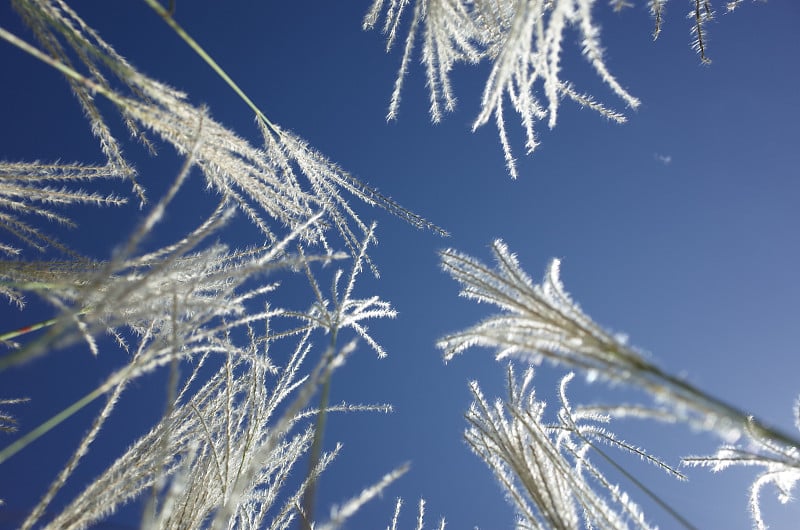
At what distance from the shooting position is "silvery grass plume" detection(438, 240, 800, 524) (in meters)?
0.44

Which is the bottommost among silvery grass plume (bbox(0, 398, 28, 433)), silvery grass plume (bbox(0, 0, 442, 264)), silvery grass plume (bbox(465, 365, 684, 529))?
silvery grass plume (bbox(0, 398, 28, 433))

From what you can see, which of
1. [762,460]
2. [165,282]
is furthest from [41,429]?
[762,460]

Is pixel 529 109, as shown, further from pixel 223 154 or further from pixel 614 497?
pixel 614 497

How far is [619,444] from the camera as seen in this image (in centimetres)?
106

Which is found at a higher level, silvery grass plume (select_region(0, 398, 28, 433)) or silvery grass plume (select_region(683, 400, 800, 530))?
silvery grass plume (select_region(683, 400, 800, 530))

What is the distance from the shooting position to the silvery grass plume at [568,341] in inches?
17.4

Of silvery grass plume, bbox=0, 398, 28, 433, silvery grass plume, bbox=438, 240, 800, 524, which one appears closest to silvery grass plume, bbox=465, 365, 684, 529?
silvery grass plume, bbox=438, 240, 800, 524

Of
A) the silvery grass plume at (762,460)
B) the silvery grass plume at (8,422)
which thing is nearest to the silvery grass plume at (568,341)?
the silvery grass plume at (762,460)

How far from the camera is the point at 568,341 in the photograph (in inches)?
20.6

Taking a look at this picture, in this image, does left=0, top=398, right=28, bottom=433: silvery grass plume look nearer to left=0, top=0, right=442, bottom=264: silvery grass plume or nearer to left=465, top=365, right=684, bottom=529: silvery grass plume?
left=0, top=0, right=442, bottom=264: silvery grass plume

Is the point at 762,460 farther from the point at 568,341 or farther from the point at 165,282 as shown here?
the point at 165,282

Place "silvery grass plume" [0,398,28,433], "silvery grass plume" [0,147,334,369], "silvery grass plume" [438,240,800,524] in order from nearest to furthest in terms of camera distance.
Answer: "silvery grass plume" [438,240,800,524], "silvery grass plume" [0,147,334,369], "silvery grass plume" [0,398,28,433]

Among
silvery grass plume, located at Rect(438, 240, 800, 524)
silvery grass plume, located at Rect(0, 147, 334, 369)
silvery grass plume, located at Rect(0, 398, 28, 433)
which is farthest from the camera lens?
silvery grass plume, located at Rect(0, 398, 28, 433)

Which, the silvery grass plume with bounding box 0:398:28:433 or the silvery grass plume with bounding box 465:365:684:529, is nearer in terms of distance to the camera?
the silvery grass plume with bounding box 465:365:684:529
